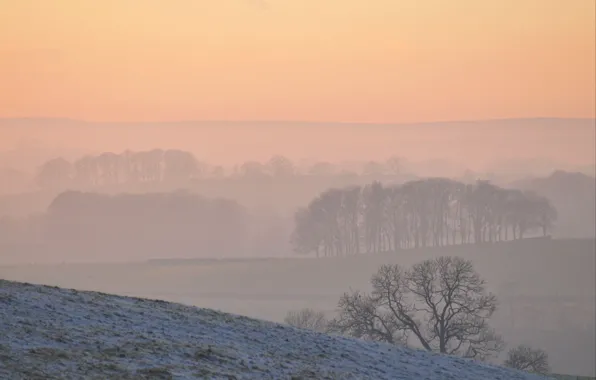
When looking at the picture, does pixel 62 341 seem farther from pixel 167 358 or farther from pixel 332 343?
pixel 332 343

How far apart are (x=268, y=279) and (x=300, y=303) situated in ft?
79.7

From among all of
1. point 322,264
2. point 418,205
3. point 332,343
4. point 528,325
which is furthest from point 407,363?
point 418,205

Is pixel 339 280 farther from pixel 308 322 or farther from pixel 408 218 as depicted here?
pixel 308 322

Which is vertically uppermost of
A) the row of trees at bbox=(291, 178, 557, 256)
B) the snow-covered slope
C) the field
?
the row of trees at bbox=(291, 178, 557, 256)

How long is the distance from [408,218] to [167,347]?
6286 inches

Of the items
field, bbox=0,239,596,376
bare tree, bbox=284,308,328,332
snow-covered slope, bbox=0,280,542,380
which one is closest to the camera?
snow-covered slope, bbox=0,280,542,380

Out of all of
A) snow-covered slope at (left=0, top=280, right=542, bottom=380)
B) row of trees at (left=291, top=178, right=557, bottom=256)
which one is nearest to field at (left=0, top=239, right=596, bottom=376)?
row of trees at (left=291, top=178, right=557, bottom=256)

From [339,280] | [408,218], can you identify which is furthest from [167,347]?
[408,218]

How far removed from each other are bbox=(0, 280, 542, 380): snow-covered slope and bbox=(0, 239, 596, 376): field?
352 feet

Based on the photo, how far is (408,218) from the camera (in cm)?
18762

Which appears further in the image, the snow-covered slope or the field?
the field

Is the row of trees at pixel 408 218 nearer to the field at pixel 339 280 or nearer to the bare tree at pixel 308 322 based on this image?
the field at pixel 339 280

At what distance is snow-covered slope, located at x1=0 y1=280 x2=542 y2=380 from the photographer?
1029 inches

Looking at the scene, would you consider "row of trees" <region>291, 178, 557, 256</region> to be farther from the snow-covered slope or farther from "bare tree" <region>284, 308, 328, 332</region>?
the snow-covered slope
